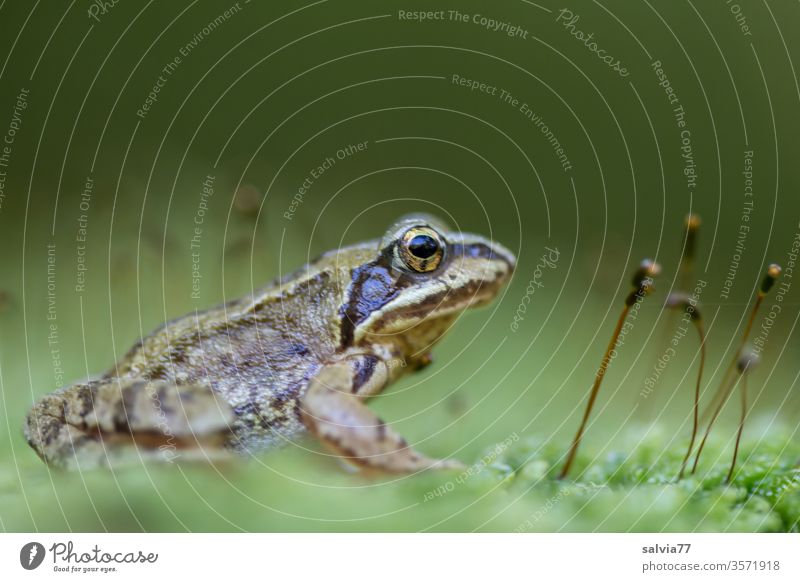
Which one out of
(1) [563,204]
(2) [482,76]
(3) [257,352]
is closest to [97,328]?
(3) [257,352]

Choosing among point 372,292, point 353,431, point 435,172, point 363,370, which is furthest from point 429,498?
point 435,172

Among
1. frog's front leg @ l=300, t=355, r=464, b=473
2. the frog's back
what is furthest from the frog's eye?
frog's front leg @ l=300, t=355, r=464, b=473

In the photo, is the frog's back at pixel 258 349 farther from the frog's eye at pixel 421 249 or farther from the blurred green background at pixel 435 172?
the blurred green background at pixel 435 172

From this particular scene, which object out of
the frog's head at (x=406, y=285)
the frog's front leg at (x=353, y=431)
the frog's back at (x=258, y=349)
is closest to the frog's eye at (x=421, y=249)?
the frog's head at (x=406, y=285)

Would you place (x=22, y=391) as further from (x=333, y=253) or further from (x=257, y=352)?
(x=333, y=253)

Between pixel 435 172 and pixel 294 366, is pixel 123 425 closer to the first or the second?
pixel 294 366
